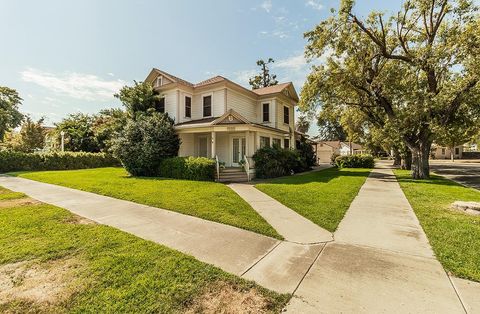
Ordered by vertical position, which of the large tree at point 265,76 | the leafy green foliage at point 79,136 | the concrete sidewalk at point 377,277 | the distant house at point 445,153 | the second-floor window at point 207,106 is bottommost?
the concrete sidewalk at point 377,277

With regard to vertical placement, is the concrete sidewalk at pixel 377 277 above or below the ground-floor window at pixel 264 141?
below

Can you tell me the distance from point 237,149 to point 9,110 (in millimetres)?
37820

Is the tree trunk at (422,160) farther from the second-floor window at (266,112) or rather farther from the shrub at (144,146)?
the shrub at (144,146)

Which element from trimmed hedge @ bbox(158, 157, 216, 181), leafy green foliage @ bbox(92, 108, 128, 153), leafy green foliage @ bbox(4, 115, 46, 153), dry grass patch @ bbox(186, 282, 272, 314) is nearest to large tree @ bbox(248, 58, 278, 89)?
leafy green foliage @ bbox(92, 108, 128, 153)

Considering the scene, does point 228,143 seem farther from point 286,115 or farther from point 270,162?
point 286,115

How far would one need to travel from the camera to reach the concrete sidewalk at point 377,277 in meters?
2.65

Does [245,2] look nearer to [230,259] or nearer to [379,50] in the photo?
[379,50]

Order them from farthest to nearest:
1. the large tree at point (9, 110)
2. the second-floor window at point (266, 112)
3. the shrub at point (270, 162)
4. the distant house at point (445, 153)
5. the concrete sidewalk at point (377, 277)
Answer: the distant house at point (445, 153) → the large tree at point (9, 110) → the second-floor window at point (266, 112) → the shrub at point (270, 162) → the concrete sidewalk at point (377, 277)

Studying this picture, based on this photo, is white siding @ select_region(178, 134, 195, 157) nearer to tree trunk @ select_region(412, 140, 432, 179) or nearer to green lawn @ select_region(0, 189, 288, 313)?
green lawn @ select_region(0, 189, 288, 313)

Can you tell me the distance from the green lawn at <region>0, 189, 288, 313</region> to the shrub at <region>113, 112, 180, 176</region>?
33.8 ft

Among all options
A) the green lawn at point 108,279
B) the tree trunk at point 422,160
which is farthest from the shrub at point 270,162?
the green lawn at point 108,279

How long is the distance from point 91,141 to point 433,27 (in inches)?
1222

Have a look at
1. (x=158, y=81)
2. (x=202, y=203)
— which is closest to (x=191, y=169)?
(x=202, y=203)

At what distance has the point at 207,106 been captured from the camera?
1825cm
